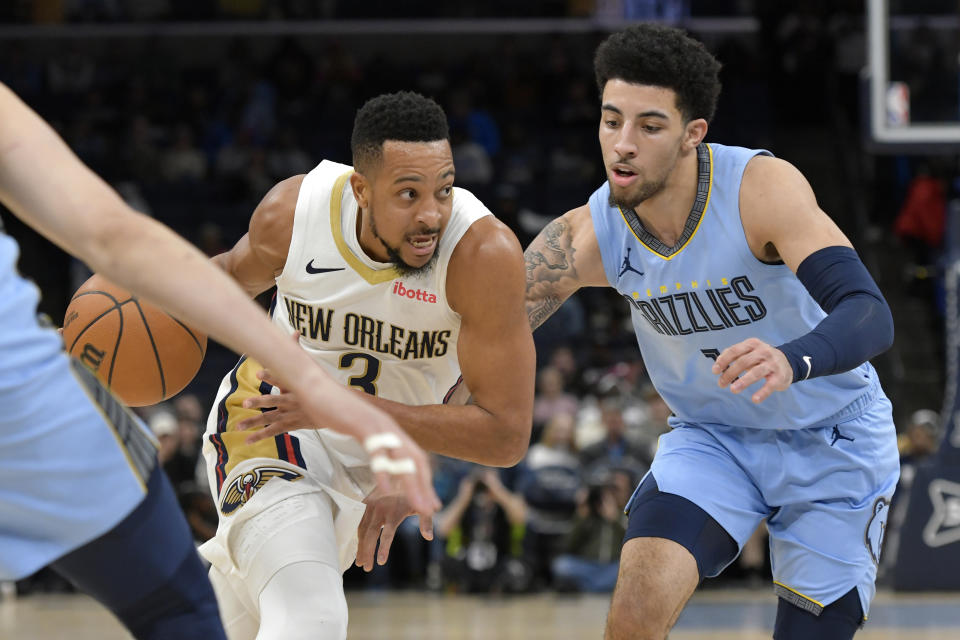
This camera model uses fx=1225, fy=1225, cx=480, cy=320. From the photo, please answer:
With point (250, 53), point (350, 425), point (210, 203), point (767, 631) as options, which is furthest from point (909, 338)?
point (350, 425)

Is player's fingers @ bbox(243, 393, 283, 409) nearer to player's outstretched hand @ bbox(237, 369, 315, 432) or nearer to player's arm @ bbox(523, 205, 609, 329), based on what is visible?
player's outstretched hand @ bbox(237, 369, 315, 432)

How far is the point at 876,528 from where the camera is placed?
3.88m

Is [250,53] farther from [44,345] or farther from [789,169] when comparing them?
[44,345]

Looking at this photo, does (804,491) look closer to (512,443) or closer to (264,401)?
(512,443)

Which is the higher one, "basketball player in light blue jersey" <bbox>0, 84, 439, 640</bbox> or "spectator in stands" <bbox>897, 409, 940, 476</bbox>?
"basketball player in light blue jersey" <bbox>0, 84, 439, 640</bbox>

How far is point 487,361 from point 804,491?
107 centimetres

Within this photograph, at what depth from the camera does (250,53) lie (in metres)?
17.8

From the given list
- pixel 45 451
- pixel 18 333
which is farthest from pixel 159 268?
pixel 45 451

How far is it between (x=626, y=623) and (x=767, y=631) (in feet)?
16.1

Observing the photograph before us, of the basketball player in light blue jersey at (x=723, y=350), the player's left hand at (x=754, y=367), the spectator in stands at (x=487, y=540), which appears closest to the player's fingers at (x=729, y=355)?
the player's left hand at (x=754, y=367)

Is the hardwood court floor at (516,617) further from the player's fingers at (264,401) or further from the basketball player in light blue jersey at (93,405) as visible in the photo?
the basketball player in light blue jersey at (93,405)

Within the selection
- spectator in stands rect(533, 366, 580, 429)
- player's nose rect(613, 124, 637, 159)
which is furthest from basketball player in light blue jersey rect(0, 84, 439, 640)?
spectator in stands rect(533, 366, 580, 429)

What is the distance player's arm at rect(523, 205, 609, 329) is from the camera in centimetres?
414

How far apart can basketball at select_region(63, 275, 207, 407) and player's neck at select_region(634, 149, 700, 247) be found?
61.9 inches
